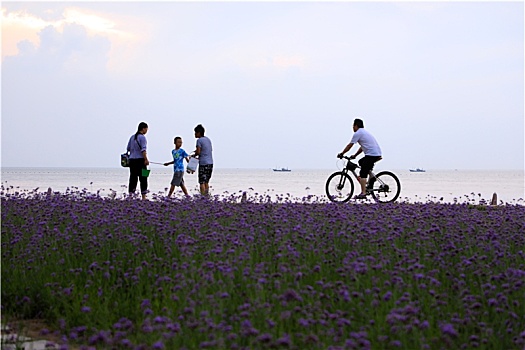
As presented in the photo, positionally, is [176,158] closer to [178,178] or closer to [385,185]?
[178,178]

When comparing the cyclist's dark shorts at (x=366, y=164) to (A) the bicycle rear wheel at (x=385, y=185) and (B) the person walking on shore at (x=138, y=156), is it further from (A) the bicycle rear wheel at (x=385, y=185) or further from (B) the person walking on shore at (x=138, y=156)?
(B) the person walking on shore at (x=138, y=156)

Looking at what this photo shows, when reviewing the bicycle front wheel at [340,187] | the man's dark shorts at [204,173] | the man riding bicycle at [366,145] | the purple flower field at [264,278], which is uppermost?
the man riding bicycle at [366,145]

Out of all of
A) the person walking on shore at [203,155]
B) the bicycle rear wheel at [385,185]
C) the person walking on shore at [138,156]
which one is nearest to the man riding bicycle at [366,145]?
the bicycle rear wheel at [385,185]

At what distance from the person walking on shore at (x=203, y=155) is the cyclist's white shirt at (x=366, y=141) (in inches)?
124

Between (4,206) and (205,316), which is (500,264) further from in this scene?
(4,206)

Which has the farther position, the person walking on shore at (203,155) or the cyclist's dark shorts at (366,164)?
the person walking on shore at (203,155)

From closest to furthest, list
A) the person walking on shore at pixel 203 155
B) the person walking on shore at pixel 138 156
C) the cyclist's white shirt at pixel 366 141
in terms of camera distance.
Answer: the person walking on shore at pixel 138 156
the cyclist's white shirt at pixel 366 141
the person walking on shore at pixel 203 155

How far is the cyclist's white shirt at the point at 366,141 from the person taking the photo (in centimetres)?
1562

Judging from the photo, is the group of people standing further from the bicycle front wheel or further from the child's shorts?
the bicycle front wheel

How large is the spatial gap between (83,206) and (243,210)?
7.28 ft

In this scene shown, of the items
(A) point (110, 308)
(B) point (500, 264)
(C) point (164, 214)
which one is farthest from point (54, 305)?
(B) point (500, 264)

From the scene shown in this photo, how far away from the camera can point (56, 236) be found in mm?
7758

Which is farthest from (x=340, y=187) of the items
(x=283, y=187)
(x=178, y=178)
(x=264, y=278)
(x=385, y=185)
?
(x=283, y=187)

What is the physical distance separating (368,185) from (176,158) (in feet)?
14.3
